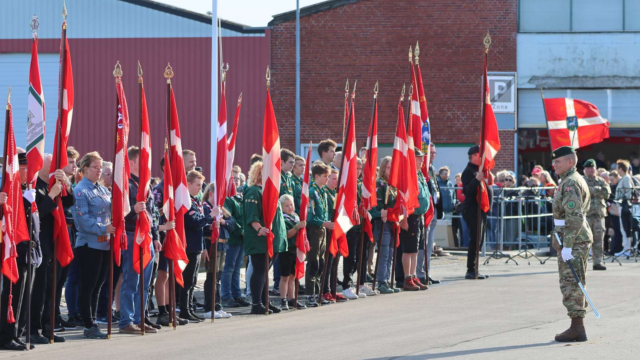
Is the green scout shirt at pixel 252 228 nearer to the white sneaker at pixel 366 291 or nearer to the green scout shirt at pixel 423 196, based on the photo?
the white sneaker at pixel 366 291

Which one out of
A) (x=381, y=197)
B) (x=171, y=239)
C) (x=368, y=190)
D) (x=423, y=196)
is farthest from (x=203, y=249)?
(x=423, y=196)

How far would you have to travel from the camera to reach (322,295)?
1277 cm

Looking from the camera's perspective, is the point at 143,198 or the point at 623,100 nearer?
the point at 143,198

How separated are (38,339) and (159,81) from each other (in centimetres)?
2246

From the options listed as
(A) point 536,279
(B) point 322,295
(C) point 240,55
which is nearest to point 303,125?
(C) point 240,55

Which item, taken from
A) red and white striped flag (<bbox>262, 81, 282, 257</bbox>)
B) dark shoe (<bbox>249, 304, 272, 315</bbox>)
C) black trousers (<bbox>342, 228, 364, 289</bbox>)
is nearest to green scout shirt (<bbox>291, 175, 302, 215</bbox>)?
black trousers (<bbox>342, 228, 364, 289</bbox>)

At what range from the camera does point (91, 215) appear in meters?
10.0

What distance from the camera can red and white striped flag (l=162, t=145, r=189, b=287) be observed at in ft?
34.3

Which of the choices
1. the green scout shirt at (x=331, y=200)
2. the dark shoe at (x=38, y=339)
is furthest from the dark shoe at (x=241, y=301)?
the dark shoe at (x=38, y=339)

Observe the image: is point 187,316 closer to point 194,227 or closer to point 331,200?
point 194,227

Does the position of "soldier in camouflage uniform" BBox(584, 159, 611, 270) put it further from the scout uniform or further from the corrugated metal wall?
the corrugated metal wall

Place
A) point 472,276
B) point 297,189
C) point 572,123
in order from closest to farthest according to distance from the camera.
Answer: point 297,189 < point 472,276 < point 572,123

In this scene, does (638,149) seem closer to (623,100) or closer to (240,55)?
(623,100)

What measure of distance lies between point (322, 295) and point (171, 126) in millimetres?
3385
